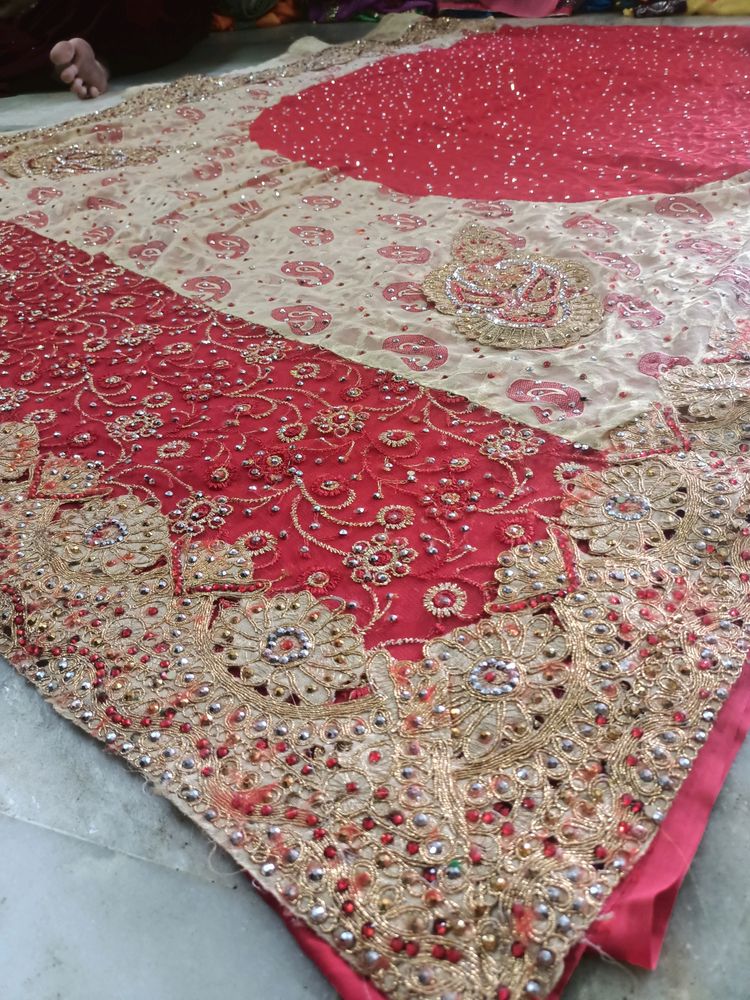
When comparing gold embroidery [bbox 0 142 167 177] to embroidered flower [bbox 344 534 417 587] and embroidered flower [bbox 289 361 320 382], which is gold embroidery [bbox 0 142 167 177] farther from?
embroidered flower [bbox 344 534 417 587]

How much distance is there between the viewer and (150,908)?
708mm

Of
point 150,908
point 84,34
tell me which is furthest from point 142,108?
point 150,908

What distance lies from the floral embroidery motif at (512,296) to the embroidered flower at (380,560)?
0.51 m

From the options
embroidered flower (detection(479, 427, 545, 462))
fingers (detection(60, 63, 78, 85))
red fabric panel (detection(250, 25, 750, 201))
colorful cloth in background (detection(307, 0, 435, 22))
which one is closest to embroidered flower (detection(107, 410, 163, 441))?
embroidered flower (detection(479, 427, 545, 462))

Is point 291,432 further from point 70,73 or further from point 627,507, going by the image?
point 70,73

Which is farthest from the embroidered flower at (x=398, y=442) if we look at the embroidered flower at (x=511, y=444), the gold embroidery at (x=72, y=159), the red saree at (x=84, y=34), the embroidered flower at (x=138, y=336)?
the red saree at (x=84, y=34)

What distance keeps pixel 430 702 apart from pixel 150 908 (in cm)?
34

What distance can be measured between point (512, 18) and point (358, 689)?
3604mm

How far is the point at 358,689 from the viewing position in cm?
82

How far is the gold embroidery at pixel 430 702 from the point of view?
647mm

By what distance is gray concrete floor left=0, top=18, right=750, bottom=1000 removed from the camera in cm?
64

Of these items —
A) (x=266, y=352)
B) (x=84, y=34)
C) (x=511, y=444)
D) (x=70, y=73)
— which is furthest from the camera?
(x=84, y=34)

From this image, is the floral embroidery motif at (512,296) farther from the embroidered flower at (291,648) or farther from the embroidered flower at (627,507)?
the embroidered flower at (291,648)

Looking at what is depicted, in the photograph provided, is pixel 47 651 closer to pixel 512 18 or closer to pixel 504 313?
pixel 504 313
